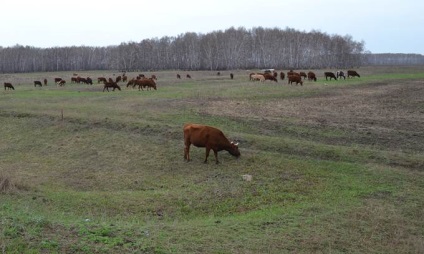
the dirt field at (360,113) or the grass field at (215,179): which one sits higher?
the dirt field at (360,113)

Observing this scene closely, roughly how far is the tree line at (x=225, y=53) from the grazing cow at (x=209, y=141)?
295 feet

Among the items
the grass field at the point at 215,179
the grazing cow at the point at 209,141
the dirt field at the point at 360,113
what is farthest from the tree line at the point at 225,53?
the grazing cow at the point at 209,141

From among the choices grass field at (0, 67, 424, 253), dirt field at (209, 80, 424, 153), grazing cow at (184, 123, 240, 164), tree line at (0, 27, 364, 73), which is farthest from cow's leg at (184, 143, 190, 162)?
tree line at (0, 27, 364, 73)

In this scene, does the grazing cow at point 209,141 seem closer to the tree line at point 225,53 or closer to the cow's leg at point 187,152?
the cow's leg at point 187,152

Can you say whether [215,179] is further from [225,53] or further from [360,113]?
[225,53]

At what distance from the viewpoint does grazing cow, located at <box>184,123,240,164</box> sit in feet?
Answer: 59.3

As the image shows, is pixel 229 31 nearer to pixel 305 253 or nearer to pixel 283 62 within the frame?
pixel 283 62

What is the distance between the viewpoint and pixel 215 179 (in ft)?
52.4

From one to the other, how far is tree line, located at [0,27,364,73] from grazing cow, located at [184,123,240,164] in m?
89.9

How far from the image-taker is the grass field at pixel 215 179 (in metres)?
9.84

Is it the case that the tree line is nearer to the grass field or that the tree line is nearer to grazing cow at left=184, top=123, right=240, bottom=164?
the grass field

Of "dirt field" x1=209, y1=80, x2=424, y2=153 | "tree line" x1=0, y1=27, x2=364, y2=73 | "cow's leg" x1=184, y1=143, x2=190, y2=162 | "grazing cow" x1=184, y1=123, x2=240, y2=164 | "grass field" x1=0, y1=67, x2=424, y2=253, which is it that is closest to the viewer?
"grass field" x1=0, y1=67, x2=424, y2=253

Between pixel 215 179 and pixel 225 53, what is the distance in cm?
9602

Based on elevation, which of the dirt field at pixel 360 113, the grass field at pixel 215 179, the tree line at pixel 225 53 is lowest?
the grass field at pixel 215 179
